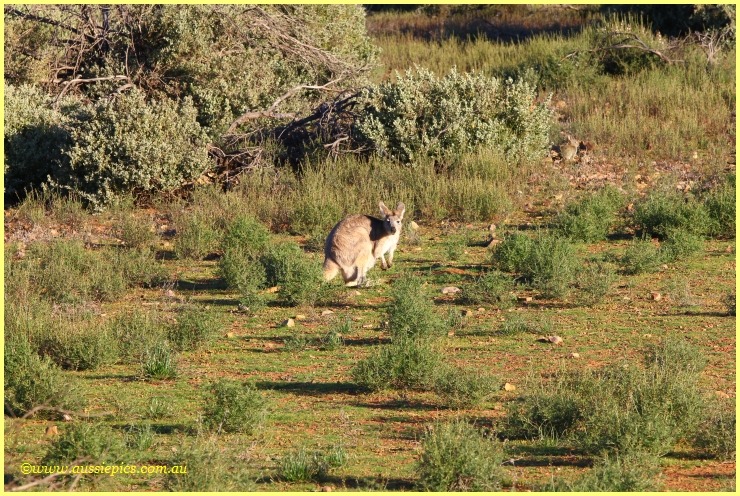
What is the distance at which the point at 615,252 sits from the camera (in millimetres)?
13352

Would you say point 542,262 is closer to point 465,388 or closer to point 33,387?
point 465,388

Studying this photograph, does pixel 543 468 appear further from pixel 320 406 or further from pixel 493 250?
Answer: pixel 493 250

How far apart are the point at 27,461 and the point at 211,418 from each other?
126 centimetres

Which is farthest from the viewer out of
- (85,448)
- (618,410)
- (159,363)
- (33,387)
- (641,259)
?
(641,259)

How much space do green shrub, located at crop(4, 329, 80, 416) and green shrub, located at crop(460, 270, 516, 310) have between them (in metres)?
4.44

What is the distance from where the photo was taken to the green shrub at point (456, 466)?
6504mm

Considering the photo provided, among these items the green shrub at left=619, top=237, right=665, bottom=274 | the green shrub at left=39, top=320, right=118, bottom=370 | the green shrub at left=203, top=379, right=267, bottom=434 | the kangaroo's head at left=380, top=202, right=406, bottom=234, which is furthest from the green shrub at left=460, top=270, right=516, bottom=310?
the green shrub at left=203, top=379, right=267, bottom=434

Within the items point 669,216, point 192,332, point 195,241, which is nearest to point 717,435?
point 192,332

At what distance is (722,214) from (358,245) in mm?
4922

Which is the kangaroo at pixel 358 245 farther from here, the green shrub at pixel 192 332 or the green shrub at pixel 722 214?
the green shrub at pixel 722 214

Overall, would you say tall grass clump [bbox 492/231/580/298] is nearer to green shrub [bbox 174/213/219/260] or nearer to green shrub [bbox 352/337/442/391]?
green shrub [bbox 352/337/442/391]

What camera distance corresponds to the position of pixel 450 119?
52.6ft

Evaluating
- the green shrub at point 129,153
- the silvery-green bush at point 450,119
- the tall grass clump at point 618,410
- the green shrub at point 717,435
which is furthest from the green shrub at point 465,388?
the green shrub at point 129,153

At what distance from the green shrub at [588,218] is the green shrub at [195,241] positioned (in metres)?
4.36
